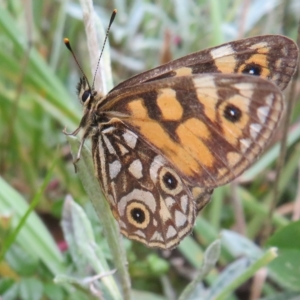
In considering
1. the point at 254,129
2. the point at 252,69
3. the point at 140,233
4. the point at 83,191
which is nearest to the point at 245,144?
the point at 254,129

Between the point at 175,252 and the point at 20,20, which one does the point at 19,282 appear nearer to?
the point at 175,252

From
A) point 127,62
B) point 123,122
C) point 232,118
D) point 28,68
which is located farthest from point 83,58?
point 232,118

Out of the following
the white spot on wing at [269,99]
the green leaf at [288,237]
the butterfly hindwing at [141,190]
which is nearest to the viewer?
the white spot on wing at [269,99]

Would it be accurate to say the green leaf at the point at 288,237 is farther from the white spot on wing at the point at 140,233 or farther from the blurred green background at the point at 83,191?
the white spot on wing at the point at 140,233

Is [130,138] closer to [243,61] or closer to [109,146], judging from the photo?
[109,146]

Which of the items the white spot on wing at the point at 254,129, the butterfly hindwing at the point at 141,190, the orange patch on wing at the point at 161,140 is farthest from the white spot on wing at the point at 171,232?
the white spot on wing at the point at 254,129

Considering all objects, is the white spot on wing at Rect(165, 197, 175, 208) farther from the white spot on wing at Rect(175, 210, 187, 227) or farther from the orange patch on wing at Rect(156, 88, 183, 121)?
the orange patch on wing at Rect(156, 88, 183, 121)
